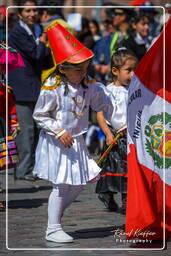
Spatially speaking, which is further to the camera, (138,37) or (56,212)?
(138,37)

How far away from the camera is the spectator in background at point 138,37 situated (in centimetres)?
1073

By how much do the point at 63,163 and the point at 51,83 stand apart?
62 centimetres

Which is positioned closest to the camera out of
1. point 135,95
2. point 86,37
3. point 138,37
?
point 135,95

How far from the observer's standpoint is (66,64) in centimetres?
597

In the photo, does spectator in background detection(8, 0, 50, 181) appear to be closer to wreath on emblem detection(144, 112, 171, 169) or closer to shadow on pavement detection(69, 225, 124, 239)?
shadow on pavement detection(69, 225, 124, 239)

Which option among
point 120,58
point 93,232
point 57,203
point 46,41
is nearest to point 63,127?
point 57,203

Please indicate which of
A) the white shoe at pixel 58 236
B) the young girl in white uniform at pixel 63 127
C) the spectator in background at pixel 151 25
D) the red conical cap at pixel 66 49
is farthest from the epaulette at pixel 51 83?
the spectator in background at pixel 151 25

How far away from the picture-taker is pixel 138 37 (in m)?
11.0

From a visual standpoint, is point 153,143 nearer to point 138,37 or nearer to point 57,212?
point 57,212

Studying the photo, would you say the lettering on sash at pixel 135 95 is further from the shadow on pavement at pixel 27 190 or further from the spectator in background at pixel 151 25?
the spectator in background at pixel 151 25

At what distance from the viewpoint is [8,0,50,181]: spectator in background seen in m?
9.64

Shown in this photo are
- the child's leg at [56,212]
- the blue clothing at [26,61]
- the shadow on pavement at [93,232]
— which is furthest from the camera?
the blue clothing at [26,61]

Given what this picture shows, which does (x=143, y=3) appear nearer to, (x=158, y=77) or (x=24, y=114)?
(x=24, y=114)

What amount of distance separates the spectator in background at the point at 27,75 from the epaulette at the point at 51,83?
3633mm
